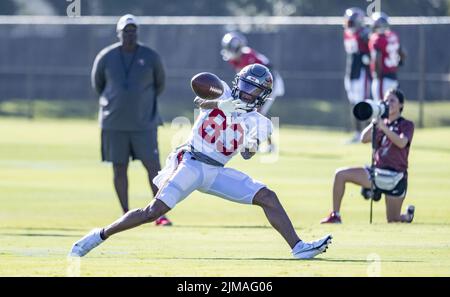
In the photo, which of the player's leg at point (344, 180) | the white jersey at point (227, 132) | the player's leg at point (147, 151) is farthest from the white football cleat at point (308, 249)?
the player's leg at point (147, 151)

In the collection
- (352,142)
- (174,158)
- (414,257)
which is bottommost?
(352,142)

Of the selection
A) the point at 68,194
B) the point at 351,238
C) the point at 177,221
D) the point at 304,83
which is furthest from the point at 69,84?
the point at 351,238

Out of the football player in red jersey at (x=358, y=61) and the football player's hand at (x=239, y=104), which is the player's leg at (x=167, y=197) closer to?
the football player's hand at (x=239, y=104)

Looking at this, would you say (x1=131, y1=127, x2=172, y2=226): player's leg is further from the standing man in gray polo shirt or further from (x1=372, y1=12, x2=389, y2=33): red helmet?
(x1=372, y1=12, x2=389, y2=33): red helmet

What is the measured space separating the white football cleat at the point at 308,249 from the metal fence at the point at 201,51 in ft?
67.7

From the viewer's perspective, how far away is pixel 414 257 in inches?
443

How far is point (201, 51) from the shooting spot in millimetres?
35938

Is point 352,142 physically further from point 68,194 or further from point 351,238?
point 351,238

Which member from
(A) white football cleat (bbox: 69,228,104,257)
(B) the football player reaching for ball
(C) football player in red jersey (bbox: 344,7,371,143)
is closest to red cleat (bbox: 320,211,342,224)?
(B) the football player reaching for ball

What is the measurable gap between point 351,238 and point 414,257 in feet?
5.69

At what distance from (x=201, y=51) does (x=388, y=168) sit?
69.2 feet

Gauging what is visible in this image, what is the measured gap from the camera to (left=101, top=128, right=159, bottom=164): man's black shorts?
1581 centimetres

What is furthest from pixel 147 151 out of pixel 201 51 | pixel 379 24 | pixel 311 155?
pixel 201 51

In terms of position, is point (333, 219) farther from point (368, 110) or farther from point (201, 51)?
point (201, 51)
